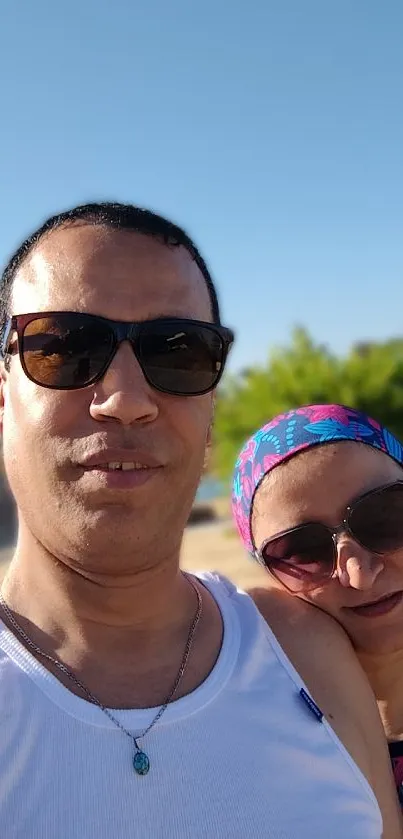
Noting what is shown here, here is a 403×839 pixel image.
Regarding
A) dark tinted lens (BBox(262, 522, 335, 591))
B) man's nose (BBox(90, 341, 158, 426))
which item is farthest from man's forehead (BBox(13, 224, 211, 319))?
dark tinted lens (BBox(262, 522, 335, 591))

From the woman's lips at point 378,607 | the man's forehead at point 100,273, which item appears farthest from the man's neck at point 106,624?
the man's forehead at point 100,273

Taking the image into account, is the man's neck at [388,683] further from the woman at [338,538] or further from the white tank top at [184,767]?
the white tank top at [184,767]

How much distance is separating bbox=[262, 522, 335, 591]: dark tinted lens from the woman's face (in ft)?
0.08

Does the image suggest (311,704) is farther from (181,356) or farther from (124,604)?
(181,356)

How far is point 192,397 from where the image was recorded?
1569 mm

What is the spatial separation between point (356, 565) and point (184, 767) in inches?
29.5

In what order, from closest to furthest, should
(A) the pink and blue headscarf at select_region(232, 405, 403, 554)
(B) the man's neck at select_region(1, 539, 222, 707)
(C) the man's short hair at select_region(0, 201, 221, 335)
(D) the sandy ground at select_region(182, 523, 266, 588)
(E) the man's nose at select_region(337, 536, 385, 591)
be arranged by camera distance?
(B) the man's neck at select_region(1, 539, 222, 707) < (C) the man's short hair at select_region(0, 201, 221, 335) < (E) the man's nose at select_region(337, 536, 385, 591) < (A) the pink and blue headscarf at select_region(232, 405, 403, 554) < (D) the sandy ground at select_region(182, 523, 266, 588)

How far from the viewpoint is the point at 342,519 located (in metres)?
1.88

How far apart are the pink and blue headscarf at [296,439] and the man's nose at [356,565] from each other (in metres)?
0.30

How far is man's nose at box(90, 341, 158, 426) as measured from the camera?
142 cm

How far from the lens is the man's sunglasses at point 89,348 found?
145cm

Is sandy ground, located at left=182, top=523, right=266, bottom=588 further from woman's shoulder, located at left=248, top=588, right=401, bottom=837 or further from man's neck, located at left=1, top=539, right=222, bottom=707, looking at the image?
man's neck, located at left=1, top=539, right=222, bottom=707

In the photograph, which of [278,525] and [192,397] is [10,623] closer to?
[192,397]

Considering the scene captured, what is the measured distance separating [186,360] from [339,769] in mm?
976
